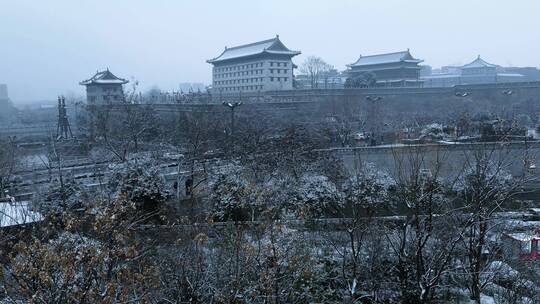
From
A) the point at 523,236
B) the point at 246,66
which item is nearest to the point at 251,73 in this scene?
the point at 246,66

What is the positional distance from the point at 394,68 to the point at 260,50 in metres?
10.8

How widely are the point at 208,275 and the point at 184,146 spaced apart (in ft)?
38.9

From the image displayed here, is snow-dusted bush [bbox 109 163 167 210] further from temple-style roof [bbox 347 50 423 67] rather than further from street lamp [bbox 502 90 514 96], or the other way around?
temple-style roof [bbox 347 50 423 67]

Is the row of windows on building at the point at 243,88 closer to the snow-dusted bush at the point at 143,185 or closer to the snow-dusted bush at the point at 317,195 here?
the snow-dusted bush at the point at 317,195

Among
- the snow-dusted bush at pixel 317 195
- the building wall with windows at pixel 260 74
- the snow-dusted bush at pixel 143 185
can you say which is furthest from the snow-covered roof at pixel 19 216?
the building wall with windows at pixel 260 74

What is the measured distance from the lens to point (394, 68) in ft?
122

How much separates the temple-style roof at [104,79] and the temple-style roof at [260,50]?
9702 mm

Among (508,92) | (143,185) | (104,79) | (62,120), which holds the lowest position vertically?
(143,185)

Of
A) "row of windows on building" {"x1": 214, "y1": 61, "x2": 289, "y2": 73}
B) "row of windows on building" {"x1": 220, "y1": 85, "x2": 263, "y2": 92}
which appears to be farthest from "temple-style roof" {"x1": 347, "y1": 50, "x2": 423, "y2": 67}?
"row of windows on building" {"x1": 220, "y1": 85, "x2": 263, "y2": 92}

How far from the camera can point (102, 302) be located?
3.83 meters

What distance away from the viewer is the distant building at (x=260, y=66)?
34.7 metres

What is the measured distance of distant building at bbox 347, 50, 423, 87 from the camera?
119ft

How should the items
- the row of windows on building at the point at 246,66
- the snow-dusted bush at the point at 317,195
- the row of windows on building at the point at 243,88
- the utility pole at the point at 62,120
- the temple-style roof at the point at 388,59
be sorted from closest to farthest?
the snow-dusted bush at the point at 317,195 < the utility pole at the point at 62,120 < the row of windows on building at the point at 246,66 < the row of windows on building at the point at 243,88 < the temple-style roof at the point at 388,59

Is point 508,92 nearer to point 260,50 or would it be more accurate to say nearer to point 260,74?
point 260,74
